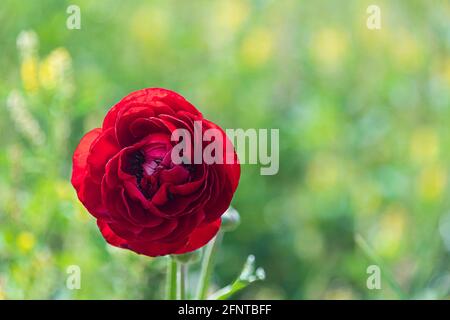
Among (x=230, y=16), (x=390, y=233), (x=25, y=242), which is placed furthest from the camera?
(x=230, y=16)

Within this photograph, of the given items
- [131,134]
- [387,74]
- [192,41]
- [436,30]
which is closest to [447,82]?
[436,30]

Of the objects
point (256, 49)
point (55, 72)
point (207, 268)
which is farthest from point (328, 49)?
point (207, 268)

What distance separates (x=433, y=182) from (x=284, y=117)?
0.28m

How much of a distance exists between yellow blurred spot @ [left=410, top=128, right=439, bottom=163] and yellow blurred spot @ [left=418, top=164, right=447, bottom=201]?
34 millimetres

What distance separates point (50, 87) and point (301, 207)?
0.45 meters

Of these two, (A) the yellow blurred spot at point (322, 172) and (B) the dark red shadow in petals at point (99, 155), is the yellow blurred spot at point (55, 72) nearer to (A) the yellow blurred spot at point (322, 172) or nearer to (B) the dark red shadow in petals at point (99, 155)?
(B) the dark red shadow in petals at point (99, 155)

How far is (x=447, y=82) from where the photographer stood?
119 cm

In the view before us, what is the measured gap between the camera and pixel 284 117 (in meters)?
1.32

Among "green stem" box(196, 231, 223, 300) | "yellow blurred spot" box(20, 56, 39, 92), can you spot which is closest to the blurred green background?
"yellow blurred spot" box(20, 56, 39, 92)

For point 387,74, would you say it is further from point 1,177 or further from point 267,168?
point 1,177

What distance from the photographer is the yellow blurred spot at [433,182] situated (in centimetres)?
111

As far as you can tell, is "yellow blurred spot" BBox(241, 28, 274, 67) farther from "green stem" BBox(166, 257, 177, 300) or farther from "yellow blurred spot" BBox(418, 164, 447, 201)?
"green stem" BBox(166, 257, 177, 300)

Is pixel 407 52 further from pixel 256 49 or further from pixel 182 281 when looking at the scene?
pixel 182 281

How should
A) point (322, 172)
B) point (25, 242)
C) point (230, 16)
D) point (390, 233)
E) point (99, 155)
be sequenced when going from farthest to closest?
point (230, 16) < point (322, 172) < point (390, 233) < point (25, 242) < point (99, 155)
